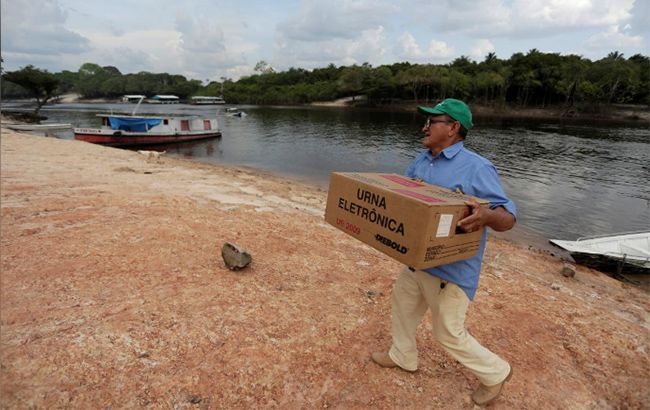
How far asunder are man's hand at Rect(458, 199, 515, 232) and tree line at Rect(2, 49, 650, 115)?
68.0 m

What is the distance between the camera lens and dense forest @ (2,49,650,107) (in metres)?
63.4

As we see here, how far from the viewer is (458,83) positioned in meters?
79.4

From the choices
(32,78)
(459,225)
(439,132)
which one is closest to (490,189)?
(459,225)

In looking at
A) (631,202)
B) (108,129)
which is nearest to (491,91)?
(631,202)

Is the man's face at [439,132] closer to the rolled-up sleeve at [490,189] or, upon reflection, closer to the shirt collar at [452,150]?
the shirt collar at [452,150]

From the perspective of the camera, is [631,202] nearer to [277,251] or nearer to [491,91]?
[277,251]

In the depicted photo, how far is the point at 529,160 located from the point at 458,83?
59.7 meters

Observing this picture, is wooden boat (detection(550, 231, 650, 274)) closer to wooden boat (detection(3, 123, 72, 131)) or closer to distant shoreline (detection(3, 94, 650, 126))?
wooden boat (detection(3, 123, 72, 131))

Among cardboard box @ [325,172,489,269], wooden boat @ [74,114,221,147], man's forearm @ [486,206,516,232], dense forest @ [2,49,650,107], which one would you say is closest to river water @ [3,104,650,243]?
wooden boat @ [74,114,221,147]

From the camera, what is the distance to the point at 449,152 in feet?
8.57

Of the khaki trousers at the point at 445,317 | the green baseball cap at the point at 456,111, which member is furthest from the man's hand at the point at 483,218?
the green baseball cap at the point at 456,111

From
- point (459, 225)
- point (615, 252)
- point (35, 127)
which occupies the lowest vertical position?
point (615, 252)

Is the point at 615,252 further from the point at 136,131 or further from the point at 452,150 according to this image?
the point at 136,131

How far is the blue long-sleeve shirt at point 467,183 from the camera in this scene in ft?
8.03
